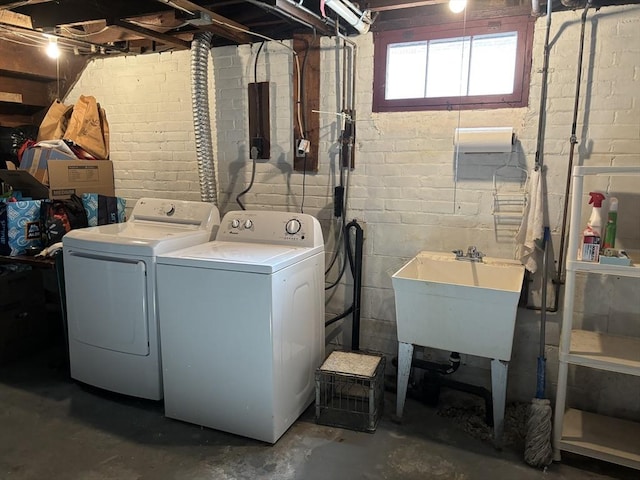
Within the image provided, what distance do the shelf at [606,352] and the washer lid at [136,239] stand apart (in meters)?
2.02

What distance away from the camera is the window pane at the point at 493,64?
2.53 m

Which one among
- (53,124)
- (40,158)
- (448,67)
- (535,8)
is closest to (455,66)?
(448,67)

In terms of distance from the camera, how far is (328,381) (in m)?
2.55

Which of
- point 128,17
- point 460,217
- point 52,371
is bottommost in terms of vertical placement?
point 52,371

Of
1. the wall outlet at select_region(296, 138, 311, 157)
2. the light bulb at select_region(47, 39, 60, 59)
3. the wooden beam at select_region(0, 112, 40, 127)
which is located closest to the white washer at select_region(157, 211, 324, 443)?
the wall outlet at select_region(296, 138, 311, 157)

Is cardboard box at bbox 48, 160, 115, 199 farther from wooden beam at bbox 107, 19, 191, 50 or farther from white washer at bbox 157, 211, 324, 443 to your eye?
white washer at bbox 157, 211, 324, 443

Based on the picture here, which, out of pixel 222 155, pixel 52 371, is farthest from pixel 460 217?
pixel 52 371

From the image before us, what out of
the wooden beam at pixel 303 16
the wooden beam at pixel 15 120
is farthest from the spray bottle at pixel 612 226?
the wooden beam at pixel 15 120

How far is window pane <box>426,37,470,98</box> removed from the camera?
262cm

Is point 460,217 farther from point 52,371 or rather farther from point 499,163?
point 52,371

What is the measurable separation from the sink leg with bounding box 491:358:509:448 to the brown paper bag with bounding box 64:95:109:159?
320cm

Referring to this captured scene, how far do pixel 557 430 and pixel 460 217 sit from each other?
117 cm

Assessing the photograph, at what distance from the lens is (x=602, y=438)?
2236mm

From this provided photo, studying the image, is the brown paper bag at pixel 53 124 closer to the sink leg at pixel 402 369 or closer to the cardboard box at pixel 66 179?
the cardboard box at pixel 66 179
